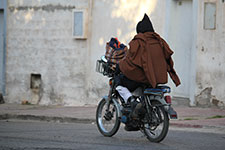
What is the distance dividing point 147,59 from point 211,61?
5.87 m

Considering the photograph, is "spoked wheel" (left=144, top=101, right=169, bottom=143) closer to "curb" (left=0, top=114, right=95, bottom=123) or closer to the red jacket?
the red jacket

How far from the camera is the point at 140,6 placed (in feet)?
48.1

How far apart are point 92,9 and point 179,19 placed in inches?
111

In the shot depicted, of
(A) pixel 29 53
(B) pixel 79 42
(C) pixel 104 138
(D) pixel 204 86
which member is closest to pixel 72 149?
(C) pixel 104 138

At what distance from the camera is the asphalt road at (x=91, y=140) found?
24.0ft

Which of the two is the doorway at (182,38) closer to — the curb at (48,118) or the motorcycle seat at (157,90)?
the curb at (48,118)

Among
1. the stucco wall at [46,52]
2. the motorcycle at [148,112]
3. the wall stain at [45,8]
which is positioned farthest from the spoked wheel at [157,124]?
the wall stain at [45,8]

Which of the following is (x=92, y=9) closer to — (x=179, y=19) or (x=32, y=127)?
(x=179, y=19)

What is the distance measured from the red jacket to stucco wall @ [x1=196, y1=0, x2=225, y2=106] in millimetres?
5448

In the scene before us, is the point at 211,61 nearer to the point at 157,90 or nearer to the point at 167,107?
the point at 157,90

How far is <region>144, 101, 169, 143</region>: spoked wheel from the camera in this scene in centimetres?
761

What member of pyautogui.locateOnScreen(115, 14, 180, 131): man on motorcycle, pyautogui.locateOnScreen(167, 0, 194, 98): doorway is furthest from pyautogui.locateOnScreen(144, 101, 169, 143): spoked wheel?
pyautogui.locateOnScreen(167, 0, 194, 98): doorway

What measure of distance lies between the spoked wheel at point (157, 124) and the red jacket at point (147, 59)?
0.43 meters

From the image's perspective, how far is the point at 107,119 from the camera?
8758 mm
